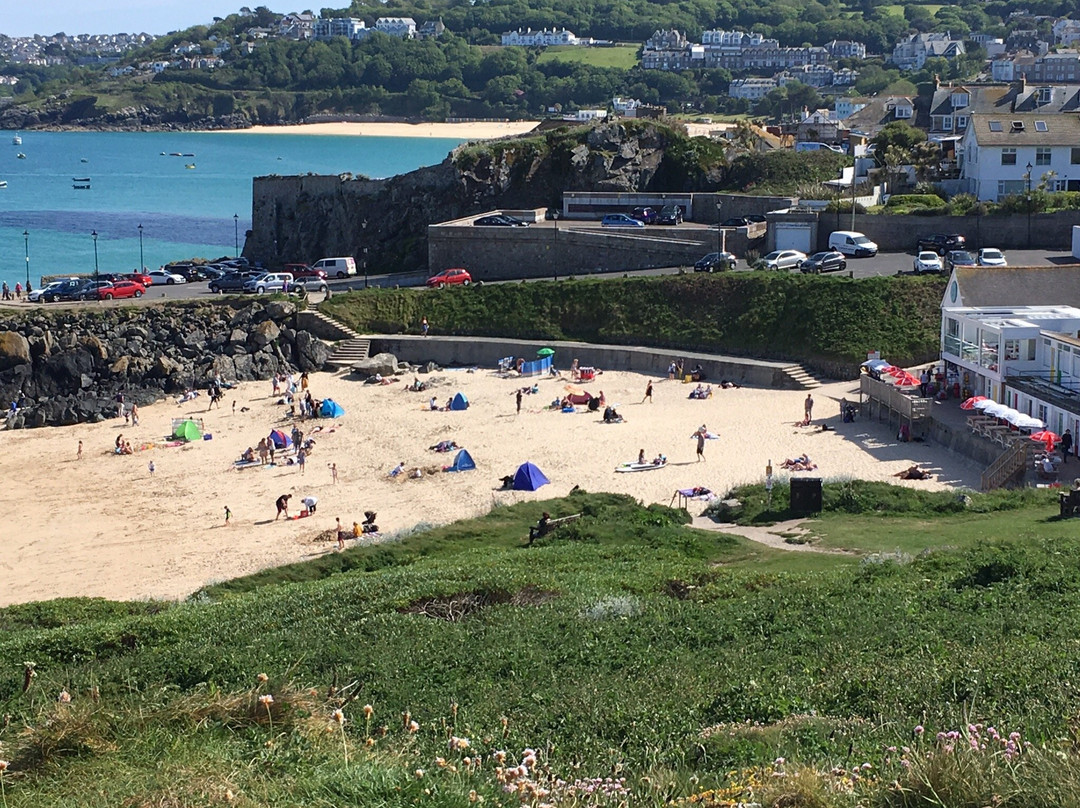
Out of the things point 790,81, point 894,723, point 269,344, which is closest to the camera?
point 894,723

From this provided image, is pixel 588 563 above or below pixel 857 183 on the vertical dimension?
below

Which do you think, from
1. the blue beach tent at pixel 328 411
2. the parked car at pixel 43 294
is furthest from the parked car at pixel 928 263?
the parked car at pixel 43 294

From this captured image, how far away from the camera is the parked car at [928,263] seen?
137 feet

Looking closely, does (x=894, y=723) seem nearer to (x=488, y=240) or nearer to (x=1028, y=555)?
(x=1028, y=555)

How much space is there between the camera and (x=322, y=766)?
9312mm

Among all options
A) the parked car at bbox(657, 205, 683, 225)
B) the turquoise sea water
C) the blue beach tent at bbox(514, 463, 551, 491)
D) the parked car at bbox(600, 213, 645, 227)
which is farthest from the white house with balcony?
the turquoise sea water

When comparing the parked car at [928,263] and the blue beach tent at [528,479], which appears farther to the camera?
the parked car at [928,263]

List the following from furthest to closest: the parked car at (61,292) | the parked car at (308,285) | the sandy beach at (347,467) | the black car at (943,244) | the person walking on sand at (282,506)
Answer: the parked car at (308,285), the parked car at (61,292), the black car at (943,244), the person walking on sand at (282,506), the sandy beach at (347,467)

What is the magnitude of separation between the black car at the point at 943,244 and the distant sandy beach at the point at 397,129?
11574cm

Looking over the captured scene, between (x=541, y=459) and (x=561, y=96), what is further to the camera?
(x=561, y=96)

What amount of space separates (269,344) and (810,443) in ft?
64.2

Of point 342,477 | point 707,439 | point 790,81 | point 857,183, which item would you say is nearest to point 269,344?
point 342,477

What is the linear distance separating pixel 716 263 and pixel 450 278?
384 inches

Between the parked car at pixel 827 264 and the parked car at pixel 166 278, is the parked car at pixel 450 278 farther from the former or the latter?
the parked car at pixel 827 264
